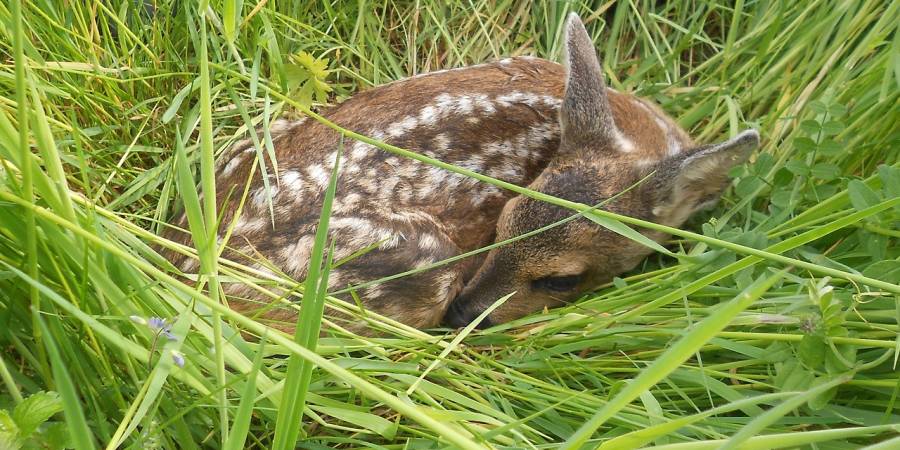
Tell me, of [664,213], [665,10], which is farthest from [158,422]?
[665,10]

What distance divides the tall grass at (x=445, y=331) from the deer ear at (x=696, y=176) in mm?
92

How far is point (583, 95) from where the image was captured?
2582 millimetres

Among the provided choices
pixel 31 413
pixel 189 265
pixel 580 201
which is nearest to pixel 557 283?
pixel 580 201

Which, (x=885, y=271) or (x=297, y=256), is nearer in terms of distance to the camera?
(x=885, y=271)

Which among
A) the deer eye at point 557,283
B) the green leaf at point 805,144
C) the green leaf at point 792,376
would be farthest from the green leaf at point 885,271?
the deer eye at point 557,283

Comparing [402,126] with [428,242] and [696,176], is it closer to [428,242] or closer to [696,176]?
[428,242]

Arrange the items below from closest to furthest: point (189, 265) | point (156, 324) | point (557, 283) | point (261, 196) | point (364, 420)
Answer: point (156, 324) < point (364, 420) < point (189, 265) < point (261, 196) < point (557, 283)

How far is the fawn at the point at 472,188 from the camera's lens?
2.47 metres

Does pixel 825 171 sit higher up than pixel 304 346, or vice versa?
pixel 304 346

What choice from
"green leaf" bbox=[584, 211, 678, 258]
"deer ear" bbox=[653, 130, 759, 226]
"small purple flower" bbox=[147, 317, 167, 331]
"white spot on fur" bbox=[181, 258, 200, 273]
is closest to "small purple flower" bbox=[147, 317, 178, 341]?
"small purple flower" bbox=[147, 317, 167, 331]

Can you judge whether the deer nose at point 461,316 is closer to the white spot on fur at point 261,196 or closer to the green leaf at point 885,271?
the white spot on fur at point 261,196

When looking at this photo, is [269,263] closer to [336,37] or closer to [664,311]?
[664,311]

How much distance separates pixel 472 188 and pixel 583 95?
20.2 inches

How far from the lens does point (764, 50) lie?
2.96m
